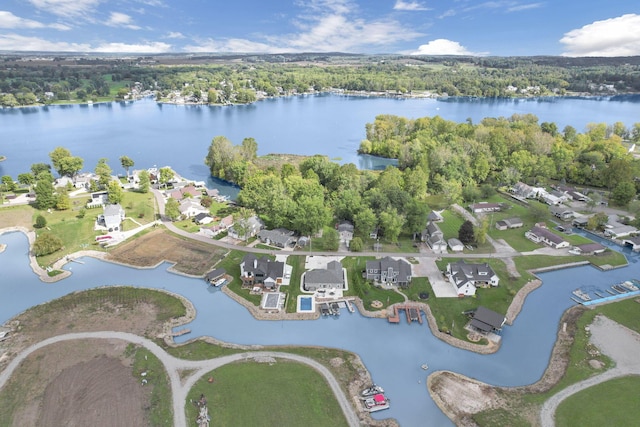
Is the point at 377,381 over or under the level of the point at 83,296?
under

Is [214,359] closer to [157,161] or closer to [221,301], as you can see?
[221,301]

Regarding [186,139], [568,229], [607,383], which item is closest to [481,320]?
[607,383]

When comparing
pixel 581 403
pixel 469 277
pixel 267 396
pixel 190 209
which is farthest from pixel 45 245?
pixel 581 403

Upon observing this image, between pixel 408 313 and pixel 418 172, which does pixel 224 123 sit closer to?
pixel 418 172

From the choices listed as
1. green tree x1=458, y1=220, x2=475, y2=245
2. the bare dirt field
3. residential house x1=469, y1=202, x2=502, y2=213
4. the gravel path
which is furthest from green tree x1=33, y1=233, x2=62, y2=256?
residential house x1=469, y1=202, x2=502, y2=213

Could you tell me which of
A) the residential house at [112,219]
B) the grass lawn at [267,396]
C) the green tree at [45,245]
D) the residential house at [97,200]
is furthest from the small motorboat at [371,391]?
the residential house at [97,200]
